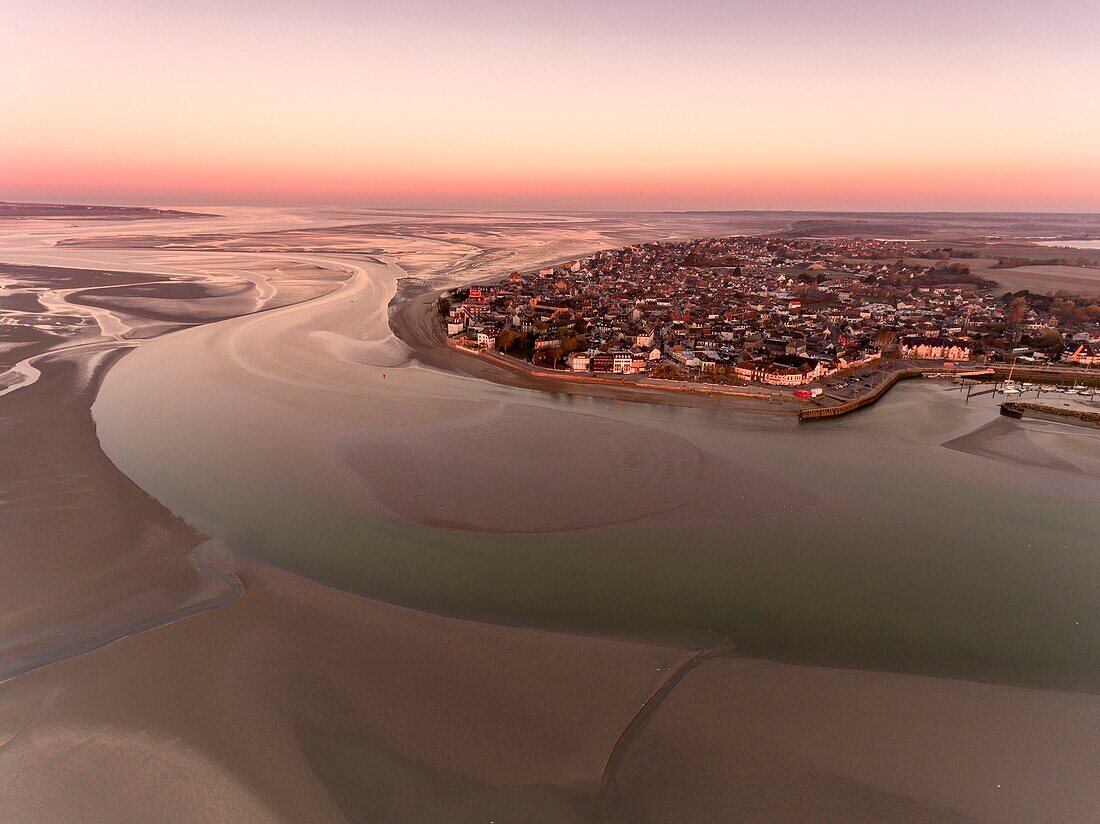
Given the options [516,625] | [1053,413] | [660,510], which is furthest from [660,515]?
[1053,413]

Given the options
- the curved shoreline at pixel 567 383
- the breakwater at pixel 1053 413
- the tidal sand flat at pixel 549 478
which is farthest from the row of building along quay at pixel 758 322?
the tidal sand flat at pixel 549 478

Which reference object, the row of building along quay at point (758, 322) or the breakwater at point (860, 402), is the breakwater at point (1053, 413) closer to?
the breakwater at point (860, 402)

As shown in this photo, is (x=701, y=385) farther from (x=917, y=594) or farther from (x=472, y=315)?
(x=472, y=315)

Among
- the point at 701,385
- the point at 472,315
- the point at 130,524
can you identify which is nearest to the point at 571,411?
the point at 701,385

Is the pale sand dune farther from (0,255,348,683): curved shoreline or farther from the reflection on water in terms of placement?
(0,255,348,683): curved shoreline

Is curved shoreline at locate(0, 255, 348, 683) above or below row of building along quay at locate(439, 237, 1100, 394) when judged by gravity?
below

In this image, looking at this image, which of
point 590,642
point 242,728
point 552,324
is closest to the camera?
point 242,728

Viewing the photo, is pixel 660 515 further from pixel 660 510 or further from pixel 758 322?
pixel 758 322

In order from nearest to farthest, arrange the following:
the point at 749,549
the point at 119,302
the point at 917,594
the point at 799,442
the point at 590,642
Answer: the point at 590,642 → the point at 917,594 → the point at 749,549 → the point at 799,442 → the point at 119,302

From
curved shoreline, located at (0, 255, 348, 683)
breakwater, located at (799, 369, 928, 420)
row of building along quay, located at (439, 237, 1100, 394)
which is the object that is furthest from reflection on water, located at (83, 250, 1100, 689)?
row of building along quay, located at (439, 237, 1100, 394)
